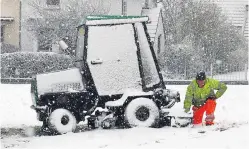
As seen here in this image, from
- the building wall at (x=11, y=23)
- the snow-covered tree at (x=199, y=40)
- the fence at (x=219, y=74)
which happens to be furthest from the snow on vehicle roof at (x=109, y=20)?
the building wall at (x=11, y=23)

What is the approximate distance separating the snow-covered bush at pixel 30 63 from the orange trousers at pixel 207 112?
1049 centimetres

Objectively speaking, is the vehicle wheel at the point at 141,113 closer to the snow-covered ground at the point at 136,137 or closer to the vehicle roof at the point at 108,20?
the snow-covered ground at the point at 136,137

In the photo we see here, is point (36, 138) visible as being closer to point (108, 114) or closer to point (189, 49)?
point (108, 114)

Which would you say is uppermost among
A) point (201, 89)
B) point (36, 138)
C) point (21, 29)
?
point (21, 29)

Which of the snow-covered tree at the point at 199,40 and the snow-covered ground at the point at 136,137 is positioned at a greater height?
Result: the snow-covered tree at the point at 199,40

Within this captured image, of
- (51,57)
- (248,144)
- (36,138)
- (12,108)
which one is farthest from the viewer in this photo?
(51,57)

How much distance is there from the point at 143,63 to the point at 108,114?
108 cm

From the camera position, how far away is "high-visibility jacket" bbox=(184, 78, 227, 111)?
8.84 metres

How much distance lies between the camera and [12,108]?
11.7 metres

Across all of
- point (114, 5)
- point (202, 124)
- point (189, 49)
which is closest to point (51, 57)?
point (189, 49)

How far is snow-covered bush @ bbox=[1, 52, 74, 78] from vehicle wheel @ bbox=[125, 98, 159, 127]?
411 inches

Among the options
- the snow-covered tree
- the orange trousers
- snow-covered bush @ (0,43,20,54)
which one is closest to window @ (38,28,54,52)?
snow-covered bush @ (0,43,20,54)

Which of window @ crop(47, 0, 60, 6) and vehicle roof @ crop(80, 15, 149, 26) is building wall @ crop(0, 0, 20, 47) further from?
vehicle roof @ crop(80, 15, 149, 26)

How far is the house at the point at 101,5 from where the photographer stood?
930 inches
